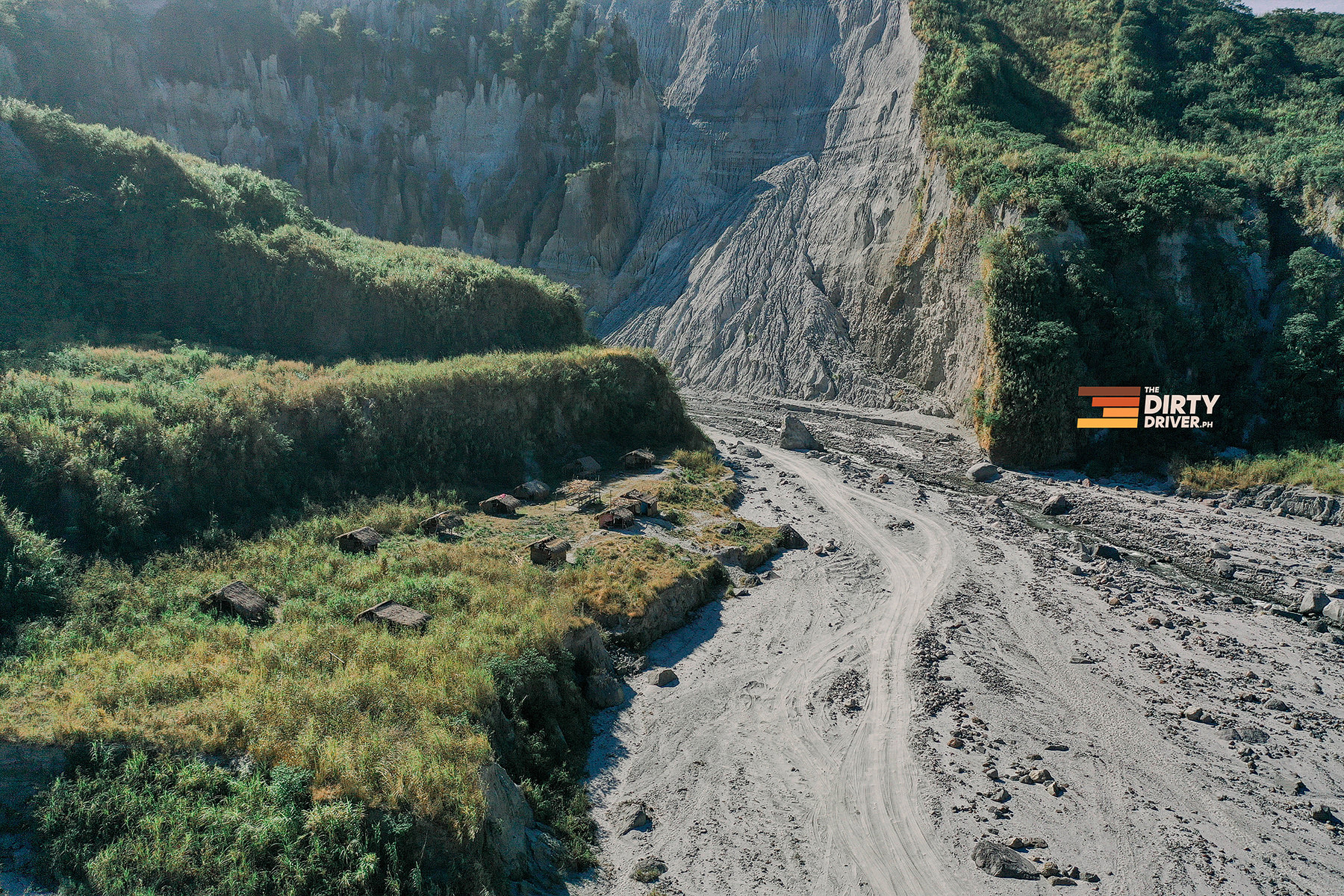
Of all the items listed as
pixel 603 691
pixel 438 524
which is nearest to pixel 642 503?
pixel 438 524

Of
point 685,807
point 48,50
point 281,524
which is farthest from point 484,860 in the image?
point 48,50

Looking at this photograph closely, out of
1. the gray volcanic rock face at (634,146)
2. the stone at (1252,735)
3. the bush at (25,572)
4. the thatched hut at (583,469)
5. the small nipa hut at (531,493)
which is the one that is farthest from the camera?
the gray volcanic rock face at (634,146)

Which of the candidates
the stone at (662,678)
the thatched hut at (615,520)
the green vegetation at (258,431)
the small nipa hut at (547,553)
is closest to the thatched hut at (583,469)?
the green vegetation at (258,431)

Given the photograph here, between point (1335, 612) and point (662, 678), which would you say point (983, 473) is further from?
point (662, 678)

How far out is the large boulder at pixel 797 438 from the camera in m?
30.9

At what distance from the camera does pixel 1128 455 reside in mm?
26125

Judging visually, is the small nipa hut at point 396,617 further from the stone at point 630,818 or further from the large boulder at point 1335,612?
the large boulder at point 1335,612

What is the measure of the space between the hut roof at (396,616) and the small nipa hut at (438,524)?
4623 millimetres

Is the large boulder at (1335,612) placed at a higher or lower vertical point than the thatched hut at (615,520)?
lower

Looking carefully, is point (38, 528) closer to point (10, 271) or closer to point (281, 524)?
point (281, 524)

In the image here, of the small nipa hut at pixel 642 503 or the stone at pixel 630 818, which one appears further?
the small nipa hut at pixel 642 503

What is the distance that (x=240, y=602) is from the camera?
12.5 meters

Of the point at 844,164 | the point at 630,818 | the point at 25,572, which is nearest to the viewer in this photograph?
the point at 630,818

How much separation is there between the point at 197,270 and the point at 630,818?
22.2 meters
